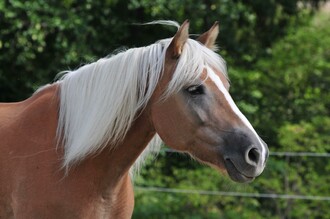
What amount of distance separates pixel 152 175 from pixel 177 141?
4753 mm

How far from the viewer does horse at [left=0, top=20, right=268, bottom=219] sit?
327 cm

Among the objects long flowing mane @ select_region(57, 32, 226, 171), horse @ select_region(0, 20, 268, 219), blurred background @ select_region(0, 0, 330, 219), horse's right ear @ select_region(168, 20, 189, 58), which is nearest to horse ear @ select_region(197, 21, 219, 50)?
horse @ select_region(0, 20, 268, 219)

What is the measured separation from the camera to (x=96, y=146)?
3.41 meters

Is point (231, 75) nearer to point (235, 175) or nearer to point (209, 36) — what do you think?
point (209, 36)

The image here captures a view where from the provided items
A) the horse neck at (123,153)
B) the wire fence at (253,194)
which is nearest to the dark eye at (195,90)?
the horse neck at (123,153)

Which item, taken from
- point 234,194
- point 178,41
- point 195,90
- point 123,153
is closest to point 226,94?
point 195,90

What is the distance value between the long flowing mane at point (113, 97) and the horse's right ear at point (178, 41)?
0.10 feet

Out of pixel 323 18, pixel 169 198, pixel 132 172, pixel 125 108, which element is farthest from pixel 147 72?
pixel 323 18

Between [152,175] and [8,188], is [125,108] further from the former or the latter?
[152,175]

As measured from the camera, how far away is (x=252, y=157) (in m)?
3.08

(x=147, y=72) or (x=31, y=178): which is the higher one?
(x=147, y=72)

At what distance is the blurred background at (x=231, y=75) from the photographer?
24.5 ft

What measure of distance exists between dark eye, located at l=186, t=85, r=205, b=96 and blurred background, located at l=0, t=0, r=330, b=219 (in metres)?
3.51

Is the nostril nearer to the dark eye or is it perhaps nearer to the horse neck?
the dark eye
